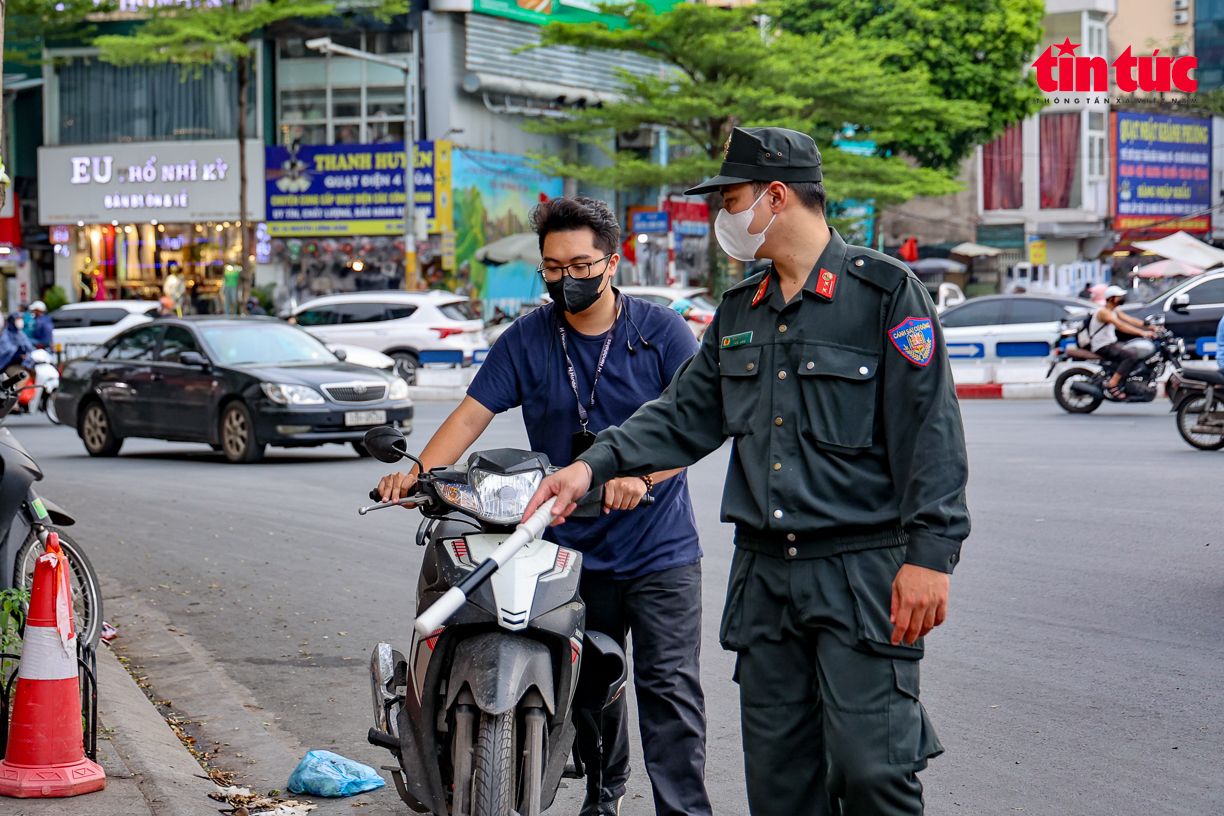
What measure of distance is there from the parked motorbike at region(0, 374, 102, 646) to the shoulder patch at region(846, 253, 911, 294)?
3.04 m

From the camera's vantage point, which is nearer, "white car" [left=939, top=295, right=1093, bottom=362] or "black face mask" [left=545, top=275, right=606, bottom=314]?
"black face mask" [left=545, top=275, right=606, bottom=314]

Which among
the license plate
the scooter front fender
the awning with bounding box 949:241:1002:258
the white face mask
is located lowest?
the license plate

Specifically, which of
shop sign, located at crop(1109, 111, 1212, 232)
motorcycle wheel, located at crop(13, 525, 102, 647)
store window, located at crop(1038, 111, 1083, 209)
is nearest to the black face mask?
motorcycle wheel, located at crop(13, 525, 102, 647)

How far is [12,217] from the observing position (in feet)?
122

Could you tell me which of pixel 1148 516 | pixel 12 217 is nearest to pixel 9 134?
pixel 12 217

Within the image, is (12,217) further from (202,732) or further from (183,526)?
(202,732)

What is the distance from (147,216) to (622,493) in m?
35.1

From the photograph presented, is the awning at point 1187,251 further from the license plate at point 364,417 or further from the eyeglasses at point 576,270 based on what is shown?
the eyeglasses at point 576,270

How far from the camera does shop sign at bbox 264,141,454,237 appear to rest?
34.0 metres

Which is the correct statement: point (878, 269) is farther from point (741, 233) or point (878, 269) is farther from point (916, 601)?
point (916, 601)

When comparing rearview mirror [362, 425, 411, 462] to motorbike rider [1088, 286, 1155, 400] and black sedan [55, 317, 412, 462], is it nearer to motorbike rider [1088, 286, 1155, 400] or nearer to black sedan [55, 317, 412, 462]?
black sedan [55, 317, 412, 462]

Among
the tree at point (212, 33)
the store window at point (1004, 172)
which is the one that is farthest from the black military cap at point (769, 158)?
the store window at point (1004, 172)

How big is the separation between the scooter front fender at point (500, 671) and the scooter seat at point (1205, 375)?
11311 mm

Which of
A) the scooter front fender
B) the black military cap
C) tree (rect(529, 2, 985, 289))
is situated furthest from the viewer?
tree (rect(529, 2, 985, 289))
